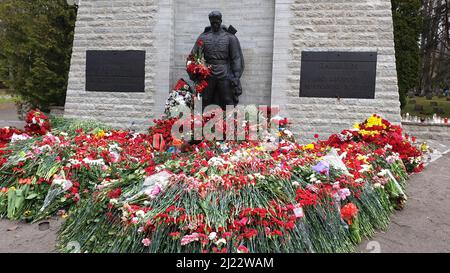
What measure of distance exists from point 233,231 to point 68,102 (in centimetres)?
673

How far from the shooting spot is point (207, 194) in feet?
10.6

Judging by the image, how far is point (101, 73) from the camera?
8.12m

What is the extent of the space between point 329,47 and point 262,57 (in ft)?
4.38

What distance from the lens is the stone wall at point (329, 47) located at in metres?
7.00

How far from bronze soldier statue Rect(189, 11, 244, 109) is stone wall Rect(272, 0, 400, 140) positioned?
3.48 ft

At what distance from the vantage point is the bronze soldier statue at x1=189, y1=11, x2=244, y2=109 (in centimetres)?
654

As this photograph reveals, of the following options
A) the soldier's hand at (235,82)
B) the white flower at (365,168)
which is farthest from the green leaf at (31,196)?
the soldier's hand at (235,82)

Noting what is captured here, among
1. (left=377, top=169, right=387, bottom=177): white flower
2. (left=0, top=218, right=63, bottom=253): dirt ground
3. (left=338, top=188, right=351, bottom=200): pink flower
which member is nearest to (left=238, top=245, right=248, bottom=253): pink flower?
(left=338, top=188, right=351, bottom=200): pink flower

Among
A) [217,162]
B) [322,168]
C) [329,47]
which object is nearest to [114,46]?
[329,47]

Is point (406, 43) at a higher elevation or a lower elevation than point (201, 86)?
higher

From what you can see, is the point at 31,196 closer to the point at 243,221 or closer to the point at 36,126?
the point at 243,221

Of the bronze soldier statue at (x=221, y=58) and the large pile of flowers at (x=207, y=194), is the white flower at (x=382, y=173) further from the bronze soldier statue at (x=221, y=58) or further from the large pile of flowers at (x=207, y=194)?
the bronze soldier statue at (x=221, y=58)
